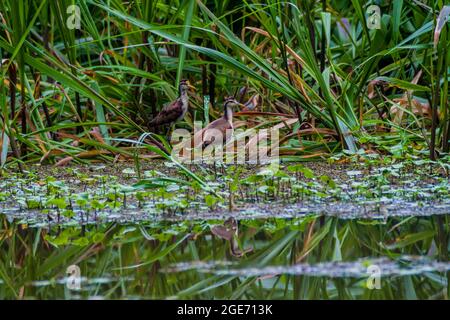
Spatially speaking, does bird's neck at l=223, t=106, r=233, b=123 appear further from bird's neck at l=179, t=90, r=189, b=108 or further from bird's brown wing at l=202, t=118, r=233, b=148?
bird's neck at l=179, t=90, r=189, b=108

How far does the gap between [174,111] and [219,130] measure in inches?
18.6

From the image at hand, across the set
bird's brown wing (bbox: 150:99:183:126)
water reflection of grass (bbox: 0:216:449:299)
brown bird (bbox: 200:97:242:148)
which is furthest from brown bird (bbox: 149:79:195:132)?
water reflection of grass (bbox: 0:216:449:299)

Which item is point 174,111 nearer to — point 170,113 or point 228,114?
point 170,113

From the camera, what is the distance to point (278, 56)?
789cm

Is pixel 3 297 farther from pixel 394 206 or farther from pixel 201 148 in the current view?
pixel 201 148

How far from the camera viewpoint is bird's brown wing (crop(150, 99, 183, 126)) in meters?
7.52

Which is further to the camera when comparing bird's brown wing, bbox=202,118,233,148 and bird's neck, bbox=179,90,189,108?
bird's neck, bbox=179,90,189,108

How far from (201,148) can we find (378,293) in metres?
3.11

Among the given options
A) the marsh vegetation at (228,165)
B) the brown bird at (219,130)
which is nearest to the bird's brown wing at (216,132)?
the brown bird at (219,130)

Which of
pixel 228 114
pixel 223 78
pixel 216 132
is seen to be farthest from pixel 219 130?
pixel 223 78

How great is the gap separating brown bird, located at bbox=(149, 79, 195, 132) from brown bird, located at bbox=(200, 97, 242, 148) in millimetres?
243

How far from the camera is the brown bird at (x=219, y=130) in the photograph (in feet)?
23.6

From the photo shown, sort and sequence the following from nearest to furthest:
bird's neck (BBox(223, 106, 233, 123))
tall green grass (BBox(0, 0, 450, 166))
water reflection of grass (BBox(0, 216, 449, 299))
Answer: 1. water reflection of grass (BBox(0, 216, 449, 299))
2. tall green grass (BBox(0, 0, 450, 166))
3. bird's neck (BBox(223, 106, 233, 123))

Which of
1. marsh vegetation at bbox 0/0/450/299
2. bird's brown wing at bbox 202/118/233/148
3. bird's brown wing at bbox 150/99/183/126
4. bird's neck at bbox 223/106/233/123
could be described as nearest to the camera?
marsh vegetation at bbox 0/0/450/299
